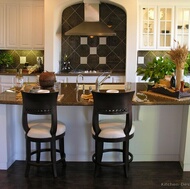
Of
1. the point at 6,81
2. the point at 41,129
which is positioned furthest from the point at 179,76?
the point at 6,81

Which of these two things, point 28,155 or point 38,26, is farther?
point 38,26

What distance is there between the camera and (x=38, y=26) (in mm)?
6258

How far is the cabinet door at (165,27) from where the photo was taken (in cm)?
606

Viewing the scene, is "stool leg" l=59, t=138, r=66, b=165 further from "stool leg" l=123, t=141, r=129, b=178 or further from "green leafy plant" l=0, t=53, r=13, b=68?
"green leafy plant" l=0, t=53, r=13, b=68

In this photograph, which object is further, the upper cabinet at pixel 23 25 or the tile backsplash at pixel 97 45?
the tile backsplash at pixel 97 45

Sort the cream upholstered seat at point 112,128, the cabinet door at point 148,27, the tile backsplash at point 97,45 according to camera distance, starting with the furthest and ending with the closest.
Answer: the tile backsplash at point 97,45 → the cabinet door at point 148,27 → the cream upholstered seat at point 112,128

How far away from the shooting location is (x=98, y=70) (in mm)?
6652

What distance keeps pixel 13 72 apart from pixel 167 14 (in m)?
3.32

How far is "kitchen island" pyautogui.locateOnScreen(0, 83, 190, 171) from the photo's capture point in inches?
146

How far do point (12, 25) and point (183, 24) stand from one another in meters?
3.42

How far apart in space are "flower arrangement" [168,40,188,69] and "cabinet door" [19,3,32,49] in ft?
11.6

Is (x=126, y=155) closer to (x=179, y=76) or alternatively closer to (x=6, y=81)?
(x=179, y=76)

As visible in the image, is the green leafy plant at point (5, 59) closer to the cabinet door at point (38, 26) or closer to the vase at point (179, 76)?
the cabinet door at point (38, 26)

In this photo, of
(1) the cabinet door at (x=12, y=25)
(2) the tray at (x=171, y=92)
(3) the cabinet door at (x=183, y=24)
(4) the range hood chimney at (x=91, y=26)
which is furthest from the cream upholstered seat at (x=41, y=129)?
(3) the cabinet door at (x=183, y=24)
